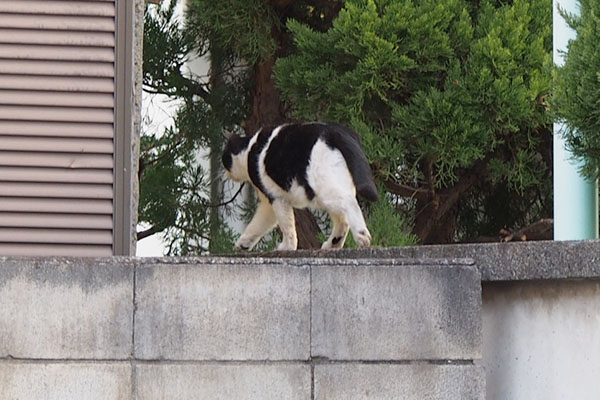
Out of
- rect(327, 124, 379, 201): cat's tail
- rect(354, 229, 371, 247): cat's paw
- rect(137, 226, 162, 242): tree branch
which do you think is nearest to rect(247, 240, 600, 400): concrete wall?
rect(327, 124, 379, 201): cat's tail

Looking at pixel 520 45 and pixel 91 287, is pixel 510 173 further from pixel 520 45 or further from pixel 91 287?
pixel 91 287

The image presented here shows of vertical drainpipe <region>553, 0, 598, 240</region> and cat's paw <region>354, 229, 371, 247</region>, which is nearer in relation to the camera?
vertical drainpipe <region>553, 0, 598, 240</region>

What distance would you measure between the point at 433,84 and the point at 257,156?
11.4 ft

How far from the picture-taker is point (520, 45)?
9.16m

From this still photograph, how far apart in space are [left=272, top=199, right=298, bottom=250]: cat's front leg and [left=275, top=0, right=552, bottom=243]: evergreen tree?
2.52 m

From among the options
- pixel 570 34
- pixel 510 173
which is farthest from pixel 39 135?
pixel 510 173

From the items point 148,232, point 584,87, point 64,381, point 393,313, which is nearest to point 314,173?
point 584,87

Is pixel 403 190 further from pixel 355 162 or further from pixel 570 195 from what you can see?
pixel 570 195

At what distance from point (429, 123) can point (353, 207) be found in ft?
11.3

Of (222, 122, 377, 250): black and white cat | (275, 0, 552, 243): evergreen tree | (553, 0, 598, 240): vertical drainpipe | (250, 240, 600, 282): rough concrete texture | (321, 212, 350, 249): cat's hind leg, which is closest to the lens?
(250, 240, 600, 282): rough concrete texture

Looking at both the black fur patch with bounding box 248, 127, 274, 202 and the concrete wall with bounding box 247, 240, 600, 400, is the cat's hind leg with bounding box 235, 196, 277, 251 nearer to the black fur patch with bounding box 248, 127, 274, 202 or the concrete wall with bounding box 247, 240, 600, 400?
the black fur patch with bounding box 248, 127, 274, 202

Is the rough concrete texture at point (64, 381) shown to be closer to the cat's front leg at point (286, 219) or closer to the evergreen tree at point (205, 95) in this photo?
the cat's front leg at point (286, 219)

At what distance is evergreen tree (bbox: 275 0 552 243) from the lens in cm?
916

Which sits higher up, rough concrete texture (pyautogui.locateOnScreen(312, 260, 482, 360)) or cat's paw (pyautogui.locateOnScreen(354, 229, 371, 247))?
cat's paw (pyautogui.locateOnScreen(354, 229, 371, 247))
